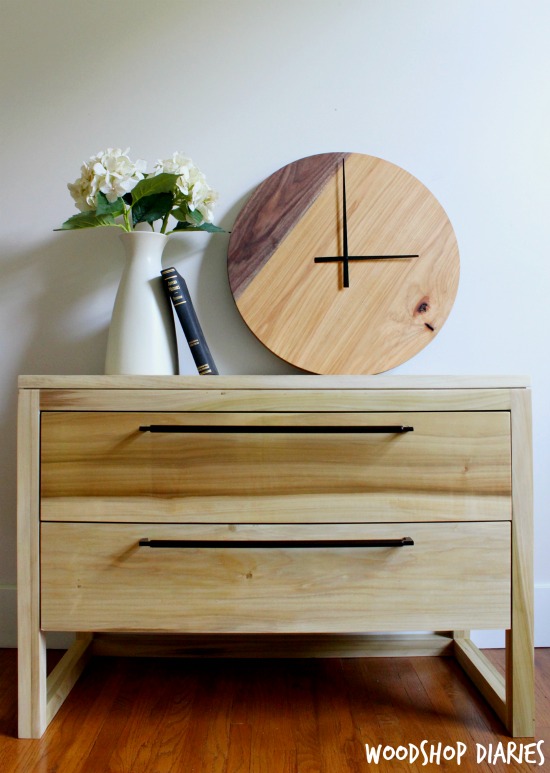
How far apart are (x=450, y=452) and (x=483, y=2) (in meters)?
1.19

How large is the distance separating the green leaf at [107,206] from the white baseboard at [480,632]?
0.98 metres

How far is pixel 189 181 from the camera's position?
136cm

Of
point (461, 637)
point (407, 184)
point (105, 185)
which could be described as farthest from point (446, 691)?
point (105, 185)

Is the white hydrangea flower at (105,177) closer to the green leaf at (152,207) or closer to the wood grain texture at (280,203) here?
the green leaf at (152,207)

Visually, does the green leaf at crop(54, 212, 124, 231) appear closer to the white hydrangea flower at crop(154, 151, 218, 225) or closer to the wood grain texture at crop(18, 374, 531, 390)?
the white hydrangea flower at crop(154, 151, 218, 225)

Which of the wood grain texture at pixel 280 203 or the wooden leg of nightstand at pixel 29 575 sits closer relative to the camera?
the wooden leg of nightstand at pixel 29 575

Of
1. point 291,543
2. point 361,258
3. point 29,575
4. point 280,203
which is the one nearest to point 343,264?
point 361,258

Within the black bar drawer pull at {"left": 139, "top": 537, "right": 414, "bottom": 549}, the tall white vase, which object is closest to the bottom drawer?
the black bar drawer pull at {"left": 139, "top": 537, "right": 414, "bottom": 549}

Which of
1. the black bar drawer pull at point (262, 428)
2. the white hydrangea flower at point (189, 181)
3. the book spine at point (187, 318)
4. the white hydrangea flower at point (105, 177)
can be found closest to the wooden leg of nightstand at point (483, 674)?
the black bar drawer pull at point (262, 428)

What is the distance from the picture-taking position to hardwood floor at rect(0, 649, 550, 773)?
1087mm

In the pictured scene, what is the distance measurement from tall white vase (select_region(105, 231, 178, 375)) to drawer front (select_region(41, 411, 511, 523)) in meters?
0.21

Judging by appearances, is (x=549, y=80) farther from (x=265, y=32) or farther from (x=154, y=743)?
(x=154, y=743)

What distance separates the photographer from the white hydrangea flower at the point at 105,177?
1.31 metres

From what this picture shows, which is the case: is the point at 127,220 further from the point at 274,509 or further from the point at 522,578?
the point at 522,578
